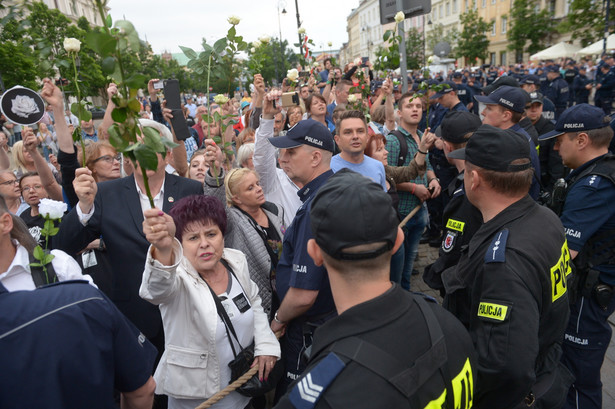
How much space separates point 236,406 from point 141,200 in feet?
5.34

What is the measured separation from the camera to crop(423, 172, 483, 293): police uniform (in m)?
2.73

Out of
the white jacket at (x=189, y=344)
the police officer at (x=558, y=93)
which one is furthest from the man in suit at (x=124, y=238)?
the police officer at (x=558, y=93)

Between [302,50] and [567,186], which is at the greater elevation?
[302,50]

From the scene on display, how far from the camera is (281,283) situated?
256cm

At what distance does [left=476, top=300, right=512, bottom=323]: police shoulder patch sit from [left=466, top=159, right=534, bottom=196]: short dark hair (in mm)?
642

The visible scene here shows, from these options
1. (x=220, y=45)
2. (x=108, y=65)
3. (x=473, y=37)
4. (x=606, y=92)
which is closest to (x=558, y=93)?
(x=606, y=92)

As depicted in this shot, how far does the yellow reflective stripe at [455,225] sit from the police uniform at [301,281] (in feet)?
3.13

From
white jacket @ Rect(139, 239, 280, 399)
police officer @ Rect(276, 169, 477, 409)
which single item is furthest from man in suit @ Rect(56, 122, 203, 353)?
police officer @ Rect(276, 169, 477, 409)

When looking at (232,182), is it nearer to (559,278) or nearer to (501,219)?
(501,219)

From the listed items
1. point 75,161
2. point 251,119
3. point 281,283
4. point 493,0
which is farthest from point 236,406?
point 493,0

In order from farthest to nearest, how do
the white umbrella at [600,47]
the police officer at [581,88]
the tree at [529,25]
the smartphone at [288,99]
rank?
the tree at [529,25] < the white umbrella at [600,47] < the police officer at [581,88] < the smartphone at [288,99]

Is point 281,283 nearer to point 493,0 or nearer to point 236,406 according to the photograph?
point 236,406

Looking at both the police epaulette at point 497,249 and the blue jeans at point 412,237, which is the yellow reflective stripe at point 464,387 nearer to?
the police epaulette at point 497,249

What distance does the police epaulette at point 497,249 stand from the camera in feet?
6.17
